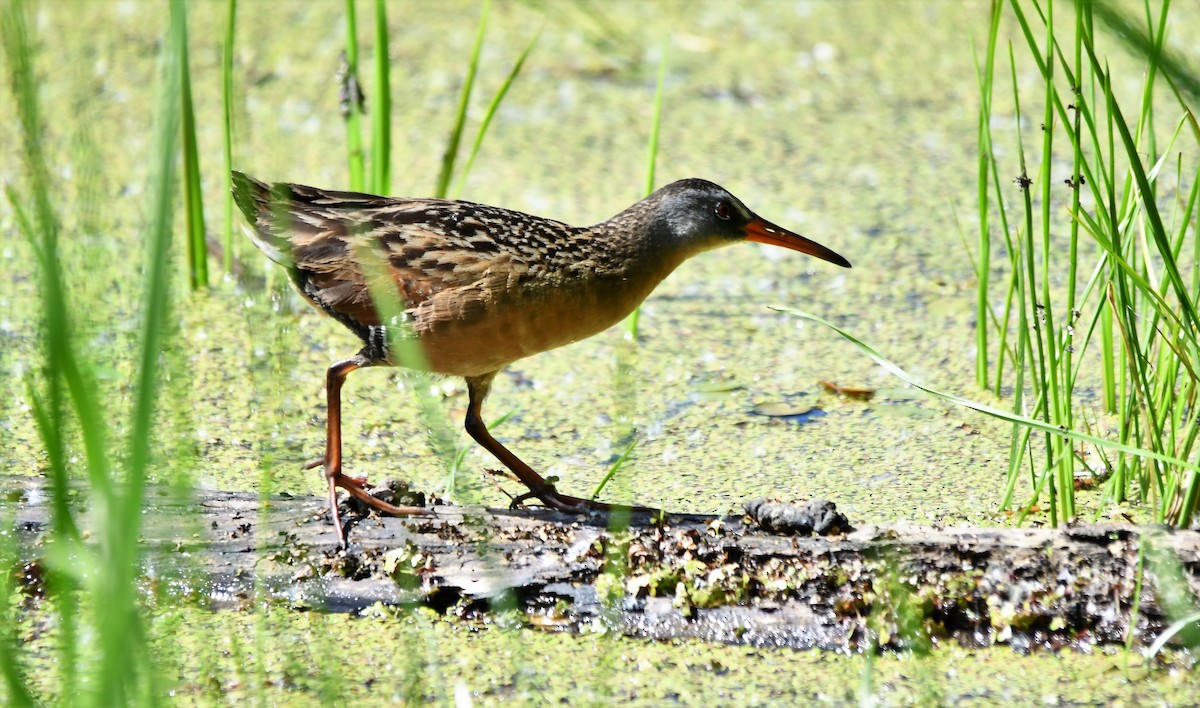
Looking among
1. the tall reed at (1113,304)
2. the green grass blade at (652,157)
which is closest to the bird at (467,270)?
the green grass blade at (652,157)

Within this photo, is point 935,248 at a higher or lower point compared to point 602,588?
higher

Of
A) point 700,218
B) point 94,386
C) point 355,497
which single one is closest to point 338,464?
point 355,497

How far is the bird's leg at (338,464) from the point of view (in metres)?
2.54

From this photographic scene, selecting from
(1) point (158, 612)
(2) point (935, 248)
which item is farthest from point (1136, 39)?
(2) point (935, 248)

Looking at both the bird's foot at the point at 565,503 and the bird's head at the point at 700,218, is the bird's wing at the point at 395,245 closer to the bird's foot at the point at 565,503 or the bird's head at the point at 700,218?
the bird's head at the point at 700,218

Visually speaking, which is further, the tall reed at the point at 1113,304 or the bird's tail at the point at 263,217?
the bird's tail at the point at 263,217

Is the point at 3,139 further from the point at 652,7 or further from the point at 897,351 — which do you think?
the point at 897,351

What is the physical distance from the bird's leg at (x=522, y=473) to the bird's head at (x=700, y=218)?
0.53 meters

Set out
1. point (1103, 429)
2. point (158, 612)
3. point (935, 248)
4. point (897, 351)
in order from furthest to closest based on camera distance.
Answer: point (935, 248) → point (897, 351) → point (1103, 429) → point (158, 612)

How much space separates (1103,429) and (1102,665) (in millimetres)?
Result: 1043

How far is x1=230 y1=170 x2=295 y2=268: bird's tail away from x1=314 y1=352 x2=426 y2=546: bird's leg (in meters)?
0.27

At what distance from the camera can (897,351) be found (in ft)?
12.3

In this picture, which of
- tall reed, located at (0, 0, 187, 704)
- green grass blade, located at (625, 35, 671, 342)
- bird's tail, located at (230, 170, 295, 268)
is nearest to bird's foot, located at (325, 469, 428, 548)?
bird's tail, located at (230, 170, 295, 268)

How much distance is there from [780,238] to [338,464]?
1.19 metres
